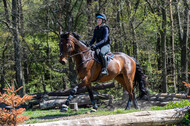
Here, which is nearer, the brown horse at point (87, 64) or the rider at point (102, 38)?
the brown horse at point (87, 64)

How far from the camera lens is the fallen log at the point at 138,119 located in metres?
5.44

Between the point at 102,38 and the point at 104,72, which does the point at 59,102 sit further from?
the point at 102,38

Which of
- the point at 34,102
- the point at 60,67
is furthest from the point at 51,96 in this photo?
the point at 60,67

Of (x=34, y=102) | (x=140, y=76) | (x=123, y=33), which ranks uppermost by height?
(x=123, y=33)

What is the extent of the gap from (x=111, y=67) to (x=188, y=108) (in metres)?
3.29

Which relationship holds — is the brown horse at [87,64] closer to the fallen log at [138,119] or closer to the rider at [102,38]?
the rider at [102,38]

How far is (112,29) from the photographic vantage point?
14.9 m

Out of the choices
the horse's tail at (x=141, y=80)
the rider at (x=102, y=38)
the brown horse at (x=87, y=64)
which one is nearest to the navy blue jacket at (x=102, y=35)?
the rider at (x=102, y=38)

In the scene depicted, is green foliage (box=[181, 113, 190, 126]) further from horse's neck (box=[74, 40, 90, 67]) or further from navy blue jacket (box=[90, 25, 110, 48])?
horse's neck (box=[74, 40, 90, 67])

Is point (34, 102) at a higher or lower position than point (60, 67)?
lower

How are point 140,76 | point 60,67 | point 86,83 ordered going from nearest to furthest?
1. point 86,83
2. point 140,76
3. point 60,67

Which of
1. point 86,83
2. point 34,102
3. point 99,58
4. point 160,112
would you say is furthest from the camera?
point 34,102

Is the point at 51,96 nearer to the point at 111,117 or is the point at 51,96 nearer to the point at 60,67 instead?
the point at 60,67

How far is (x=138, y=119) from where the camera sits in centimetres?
625
